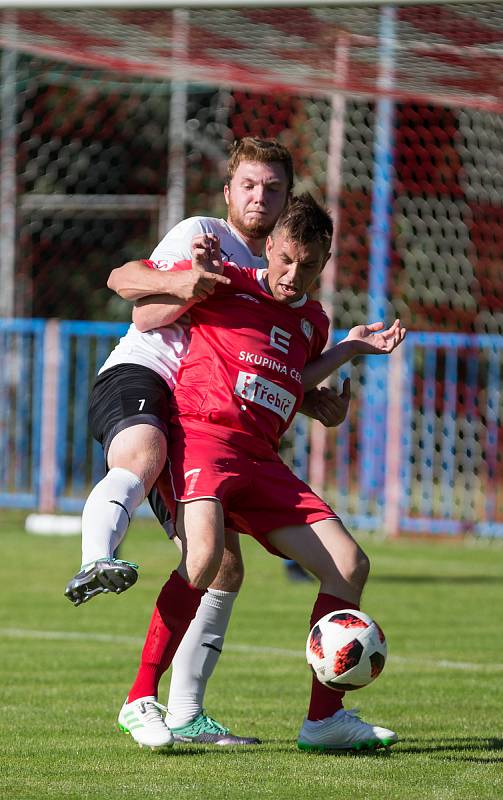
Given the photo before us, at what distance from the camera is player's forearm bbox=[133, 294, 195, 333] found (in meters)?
5.34

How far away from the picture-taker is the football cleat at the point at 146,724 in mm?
5105

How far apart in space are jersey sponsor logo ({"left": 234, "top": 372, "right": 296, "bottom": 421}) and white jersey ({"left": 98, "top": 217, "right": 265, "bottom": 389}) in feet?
1.07

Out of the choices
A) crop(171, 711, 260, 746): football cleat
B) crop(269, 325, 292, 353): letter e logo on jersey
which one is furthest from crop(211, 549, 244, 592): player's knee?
crop(269, 325, 292, 353): letter e logo on jersey

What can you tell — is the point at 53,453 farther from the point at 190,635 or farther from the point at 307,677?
the point at 190,635

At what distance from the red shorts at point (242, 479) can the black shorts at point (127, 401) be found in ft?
0.42

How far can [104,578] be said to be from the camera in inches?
188

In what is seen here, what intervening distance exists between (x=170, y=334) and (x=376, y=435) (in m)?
10.4

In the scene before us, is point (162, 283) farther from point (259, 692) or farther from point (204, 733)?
point (259, 692)

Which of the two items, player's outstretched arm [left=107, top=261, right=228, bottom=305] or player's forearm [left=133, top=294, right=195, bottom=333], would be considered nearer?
player's outstretched arm [left=107, top=261, right=228, bottom=305]

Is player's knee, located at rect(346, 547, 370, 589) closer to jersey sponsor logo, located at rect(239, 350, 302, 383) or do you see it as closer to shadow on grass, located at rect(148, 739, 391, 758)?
shadow on grass, located at rect(148, 739, 391, 758)

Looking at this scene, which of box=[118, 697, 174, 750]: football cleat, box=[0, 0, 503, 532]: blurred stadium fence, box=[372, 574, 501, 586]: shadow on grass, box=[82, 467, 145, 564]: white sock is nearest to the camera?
box=[82, 467, 145, 564]: white sock

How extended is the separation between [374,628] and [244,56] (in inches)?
220

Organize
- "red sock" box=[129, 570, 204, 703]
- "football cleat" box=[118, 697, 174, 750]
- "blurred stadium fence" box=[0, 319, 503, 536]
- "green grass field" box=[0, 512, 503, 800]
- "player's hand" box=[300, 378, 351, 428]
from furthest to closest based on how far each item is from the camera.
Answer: "blurred stadium fence" box=[0, 319, 503, 536]
"player's hand" box=[300, 378, 351, 428]
"red sock" box=[129, 570, 204, 703]
"football cleat" box=[118, 697, 174, 750]
"green grass field" box=[0, 512, 503, 800]

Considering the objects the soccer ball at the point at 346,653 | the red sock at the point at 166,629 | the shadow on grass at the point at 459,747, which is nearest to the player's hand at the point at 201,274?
the red sock at the point at 166,629
